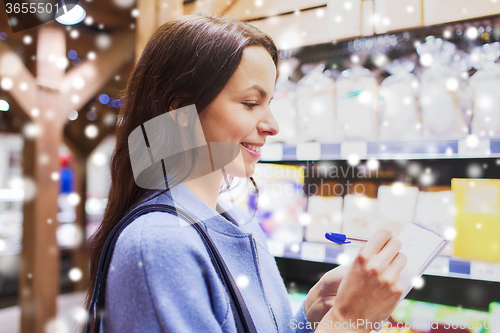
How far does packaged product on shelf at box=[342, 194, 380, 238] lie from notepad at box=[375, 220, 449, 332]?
47cm

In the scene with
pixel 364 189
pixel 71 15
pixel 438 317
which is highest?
pixel 71 15

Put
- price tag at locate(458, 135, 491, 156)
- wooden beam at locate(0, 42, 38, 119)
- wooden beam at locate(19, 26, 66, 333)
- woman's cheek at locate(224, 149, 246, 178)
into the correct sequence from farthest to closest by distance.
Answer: wooden beam at locate(19, 26, 66, 333) < wooden beam at locate(0, 42, 38, 119) < price tag at locate(458, 135, 491, 156) < woman's cheek at locate(224, 149, 246, 178)

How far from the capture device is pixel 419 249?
0.66 m

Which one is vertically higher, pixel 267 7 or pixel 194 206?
pixel 267 7

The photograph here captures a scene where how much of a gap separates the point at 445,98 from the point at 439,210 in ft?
1.19

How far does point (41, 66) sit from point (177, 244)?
1.98 metres

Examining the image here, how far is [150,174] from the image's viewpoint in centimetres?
70

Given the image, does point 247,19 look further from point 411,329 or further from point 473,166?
point 411,329

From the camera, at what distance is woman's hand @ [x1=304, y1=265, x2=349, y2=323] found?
0.81m

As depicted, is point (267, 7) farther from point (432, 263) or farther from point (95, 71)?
point (95, 71)


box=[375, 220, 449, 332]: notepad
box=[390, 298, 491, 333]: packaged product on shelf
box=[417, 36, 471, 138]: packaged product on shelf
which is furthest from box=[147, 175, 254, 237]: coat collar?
box=[390, 298, 491, 333]: packaged product on shelf

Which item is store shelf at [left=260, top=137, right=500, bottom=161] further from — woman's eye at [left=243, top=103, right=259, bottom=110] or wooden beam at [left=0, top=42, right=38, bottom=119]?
wooden beam at [left=0, top=42, right=38, bottom=119]

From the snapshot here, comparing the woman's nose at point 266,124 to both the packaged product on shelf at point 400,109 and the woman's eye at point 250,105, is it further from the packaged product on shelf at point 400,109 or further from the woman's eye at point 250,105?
the packaged product on shelf at point 400,109

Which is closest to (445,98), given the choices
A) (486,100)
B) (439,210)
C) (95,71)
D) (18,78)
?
(486,100)
